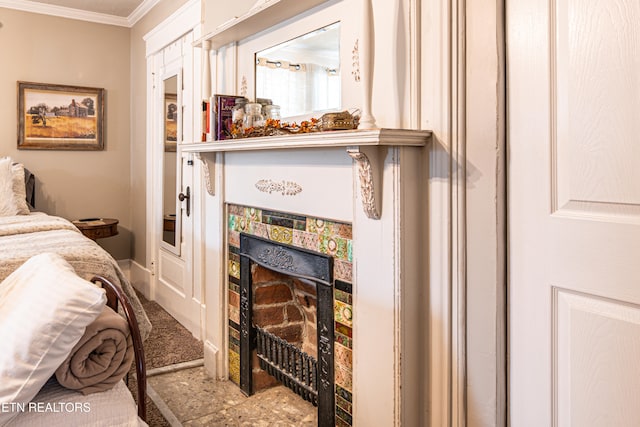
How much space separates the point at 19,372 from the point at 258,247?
1214mm

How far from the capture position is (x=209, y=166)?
8.30 feet

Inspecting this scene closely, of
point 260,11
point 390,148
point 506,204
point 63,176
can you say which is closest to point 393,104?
point 390,148

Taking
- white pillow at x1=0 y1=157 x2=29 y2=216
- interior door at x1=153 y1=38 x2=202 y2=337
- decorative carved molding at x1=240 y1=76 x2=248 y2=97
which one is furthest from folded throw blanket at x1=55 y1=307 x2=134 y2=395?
white pillow at x1=0 y1=157 x2=29 y2=216

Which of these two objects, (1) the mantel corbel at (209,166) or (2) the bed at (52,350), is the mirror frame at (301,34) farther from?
(2) the bed at (52,350)

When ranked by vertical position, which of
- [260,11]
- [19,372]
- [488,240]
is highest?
[260,11]

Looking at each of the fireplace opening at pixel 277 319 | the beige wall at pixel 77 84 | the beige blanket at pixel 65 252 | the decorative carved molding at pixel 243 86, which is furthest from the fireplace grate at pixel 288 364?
the beige wall at pixel 77 84

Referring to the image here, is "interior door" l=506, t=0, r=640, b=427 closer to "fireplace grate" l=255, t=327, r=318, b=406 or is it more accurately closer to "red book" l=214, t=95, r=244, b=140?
"fireplace grate" l=255, t=327, r=318, b=406

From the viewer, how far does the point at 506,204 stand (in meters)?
1.33

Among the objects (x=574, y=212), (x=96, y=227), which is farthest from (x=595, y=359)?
(x=96, y=227)

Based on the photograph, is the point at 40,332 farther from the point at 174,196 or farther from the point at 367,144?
the point at 174,196

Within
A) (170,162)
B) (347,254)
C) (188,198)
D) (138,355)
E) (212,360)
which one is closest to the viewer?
(138,355)

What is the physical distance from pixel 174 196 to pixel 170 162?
0.94ft

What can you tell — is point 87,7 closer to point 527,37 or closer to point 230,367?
point 230,367

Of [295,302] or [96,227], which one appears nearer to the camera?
[295,302]
